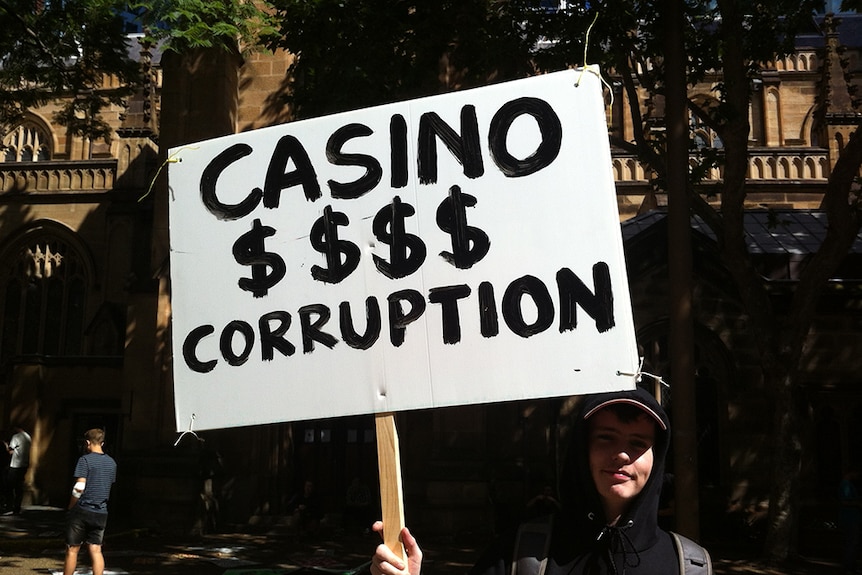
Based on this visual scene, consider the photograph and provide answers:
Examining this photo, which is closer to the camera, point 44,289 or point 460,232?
point 460,232

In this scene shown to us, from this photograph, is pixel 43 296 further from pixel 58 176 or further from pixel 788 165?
pixel 788 165

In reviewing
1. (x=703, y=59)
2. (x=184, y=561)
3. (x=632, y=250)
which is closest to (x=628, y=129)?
(x=632, y=250)

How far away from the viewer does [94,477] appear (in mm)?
8906

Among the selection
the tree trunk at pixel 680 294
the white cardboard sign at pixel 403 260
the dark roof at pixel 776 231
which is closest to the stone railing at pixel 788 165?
the dark roof at pixel 776 231

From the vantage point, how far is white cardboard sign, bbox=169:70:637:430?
2770 millimetres

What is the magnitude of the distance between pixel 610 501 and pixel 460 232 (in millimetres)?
1046

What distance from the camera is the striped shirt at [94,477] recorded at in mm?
8883

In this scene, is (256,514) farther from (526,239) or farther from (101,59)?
(526,239)

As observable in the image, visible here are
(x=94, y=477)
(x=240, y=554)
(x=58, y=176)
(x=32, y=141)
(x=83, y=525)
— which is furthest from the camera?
(x=32, y=141)

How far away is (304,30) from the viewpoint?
11695 mm

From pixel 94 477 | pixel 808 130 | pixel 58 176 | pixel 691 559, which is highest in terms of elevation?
pixel 808 130

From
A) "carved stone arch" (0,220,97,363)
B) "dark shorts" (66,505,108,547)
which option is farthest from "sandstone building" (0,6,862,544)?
"dark shorts" (66,505,108,547)

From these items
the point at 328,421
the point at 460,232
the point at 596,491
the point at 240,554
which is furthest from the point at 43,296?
the point at 596,491

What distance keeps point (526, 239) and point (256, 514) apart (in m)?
15.8
